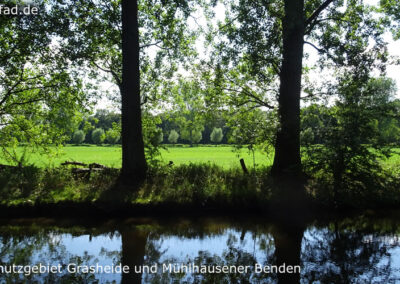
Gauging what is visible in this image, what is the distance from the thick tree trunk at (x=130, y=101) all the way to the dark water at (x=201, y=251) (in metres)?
2.81

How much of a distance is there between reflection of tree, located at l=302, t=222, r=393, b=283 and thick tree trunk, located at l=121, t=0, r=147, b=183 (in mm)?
6546

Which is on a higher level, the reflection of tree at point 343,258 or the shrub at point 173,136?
the shrub at point 173,136

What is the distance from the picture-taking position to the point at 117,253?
6.71 metres

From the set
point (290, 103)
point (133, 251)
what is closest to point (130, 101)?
point (133, 251)

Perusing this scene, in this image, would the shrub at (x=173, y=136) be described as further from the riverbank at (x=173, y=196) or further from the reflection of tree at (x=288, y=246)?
the reflection of tree at (x=288, y=246)

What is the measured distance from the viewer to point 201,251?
273 inches

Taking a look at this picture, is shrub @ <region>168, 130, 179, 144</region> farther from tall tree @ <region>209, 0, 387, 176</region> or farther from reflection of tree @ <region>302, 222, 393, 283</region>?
reflection of tree @ <region>302, 222, 393, 283</region>

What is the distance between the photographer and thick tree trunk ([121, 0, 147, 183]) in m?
11.3

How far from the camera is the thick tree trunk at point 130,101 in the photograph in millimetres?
11273

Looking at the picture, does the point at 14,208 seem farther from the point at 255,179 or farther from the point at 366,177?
the point at 366,177

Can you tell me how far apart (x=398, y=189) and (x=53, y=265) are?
11.8m

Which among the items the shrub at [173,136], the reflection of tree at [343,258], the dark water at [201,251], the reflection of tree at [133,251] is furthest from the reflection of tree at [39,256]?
the shrub at [173,136]

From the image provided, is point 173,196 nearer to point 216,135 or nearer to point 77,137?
point 77,137

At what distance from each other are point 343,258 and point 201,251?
3.16 m
